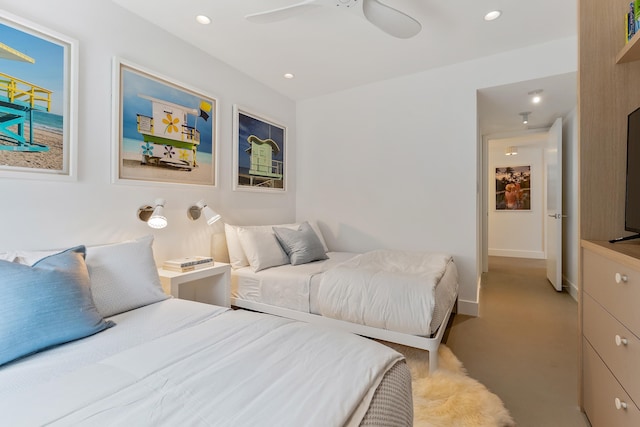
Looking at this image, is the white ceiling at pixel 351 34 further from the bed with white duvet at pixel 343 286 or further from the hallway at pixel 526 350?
the hallway at pixel 526 350

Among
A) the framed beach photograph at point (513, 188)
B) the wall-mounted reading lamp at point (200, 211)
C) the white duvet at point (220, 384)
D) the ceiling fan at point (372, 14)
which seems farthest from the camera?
the framed beach photograph at point (513, 188)

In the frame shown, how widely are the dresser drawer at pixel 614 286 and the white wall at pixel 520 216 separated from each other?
518 centimetres

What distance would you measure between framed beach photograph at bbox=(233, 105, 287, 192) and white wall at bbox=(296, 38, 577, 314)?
1.15 feet

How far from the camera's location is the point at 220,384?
873mm

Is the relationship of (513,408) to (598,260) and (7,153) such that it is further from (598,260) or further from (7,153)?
(7,153)

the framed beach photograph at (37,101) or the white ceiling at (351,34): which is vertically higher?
the white ceiling at (351,34)

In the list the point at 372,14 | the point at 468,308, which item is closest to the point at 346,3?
the point at 372,14

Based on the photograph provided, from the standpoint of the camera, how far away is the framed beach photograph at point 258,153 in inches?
124

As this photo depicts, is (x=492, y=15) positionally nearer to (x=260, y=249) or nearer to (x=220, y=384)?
(x=260, y=249)

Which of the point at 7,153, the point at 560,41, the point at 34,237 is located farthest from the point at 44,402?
the point at 560,41

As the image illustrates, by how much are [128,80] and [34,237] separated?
47.9 inches

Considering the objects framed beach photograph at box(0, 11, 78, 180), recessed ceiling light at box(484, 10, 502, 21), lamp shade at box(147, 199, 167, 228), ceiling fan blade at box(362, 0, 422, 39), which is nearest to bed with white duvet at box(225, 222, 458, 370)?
lamp shade at box(147, 199, 167, 228)

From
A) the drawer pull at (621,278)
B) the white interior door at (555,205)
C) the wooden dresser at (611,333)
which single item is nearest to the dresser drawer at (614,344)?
the wooden dresser at (611,333)

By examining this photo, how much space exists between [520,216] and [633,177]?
563 centimetres
